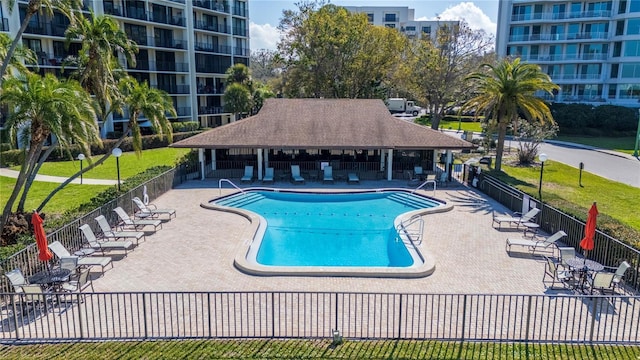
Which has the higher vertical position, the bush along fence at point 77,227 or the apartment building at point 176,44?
the apartment building at point 176,44

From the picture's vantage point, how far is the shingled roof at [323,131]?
1073 inches

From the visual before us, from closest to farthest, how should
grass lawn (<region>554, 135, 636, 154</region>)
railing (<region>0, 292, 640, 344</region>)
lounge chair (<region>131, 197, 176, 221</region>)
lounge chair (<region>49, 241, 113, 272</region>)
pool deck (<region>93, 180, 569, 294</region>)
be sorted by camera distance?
railing (<region>0, 292, 640, 344</region>) < pool deck (<region>93, 180, 569, 294</region>) < lounge chair (<region>49, 241, 113, 272</region>) < lounge chair (<region>131, 197, 176, 221</region>) < grass lawn (<region>554, 135, 636, 154</region>)

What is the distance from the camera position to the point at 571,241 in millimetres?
16344

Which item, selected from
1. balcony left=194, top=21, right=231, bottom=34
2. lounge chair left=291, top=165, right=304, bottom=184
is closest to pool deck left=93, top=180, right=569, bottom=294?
lounge chair left=291, top=165, right=304, bottom=184

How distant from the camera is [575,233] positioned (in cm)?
1606

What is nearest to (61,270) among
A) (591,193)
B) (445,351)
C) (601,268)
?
(445,351)

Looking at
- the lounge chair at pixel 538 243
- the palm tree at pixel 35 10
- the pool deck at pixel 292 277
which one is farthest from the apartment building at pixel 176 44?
the lounge chair at pixel 538 243

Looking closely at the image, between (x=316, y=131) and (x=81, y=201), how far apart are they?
554 inches

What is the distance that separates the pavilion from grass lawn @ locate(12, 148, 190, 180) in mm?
5486

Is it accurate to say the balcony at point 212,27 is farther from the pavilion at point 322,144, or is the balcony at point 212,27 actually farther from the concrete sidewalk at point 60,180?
the concrete sidewalk at point 60,180

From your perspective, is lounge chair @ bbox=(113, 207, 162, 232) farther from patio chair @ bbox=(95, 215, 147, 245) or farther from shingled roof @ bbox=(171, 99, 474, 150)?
shingled roof @ bbox=(171, 99, 474, 150)

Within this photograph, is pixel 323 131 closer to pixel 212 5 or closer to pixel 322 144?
pixel 322 144

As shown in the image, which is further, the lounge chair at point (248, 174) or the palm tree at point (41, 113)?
the lounge chair at point (248, 174)

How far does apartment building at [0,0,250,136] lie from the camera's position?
133 feet
